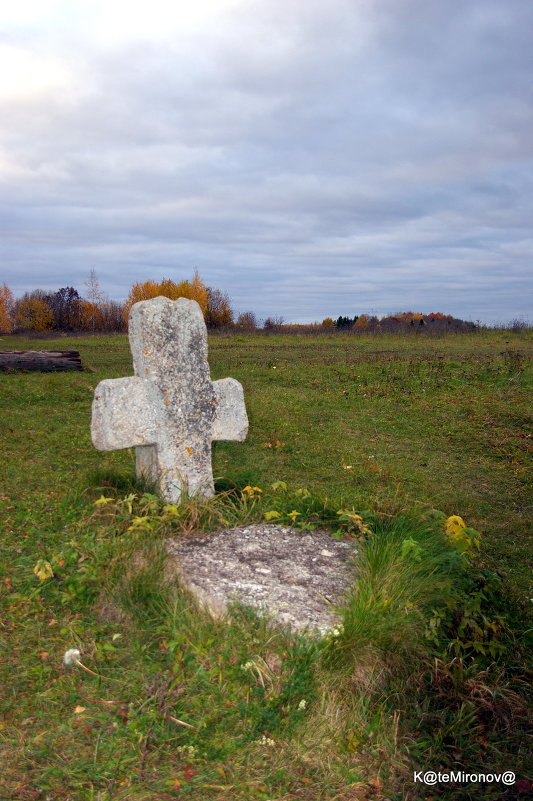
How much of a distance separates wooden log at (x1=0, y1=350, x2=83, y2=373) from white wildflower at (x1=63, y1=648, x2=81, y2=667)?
→ 39.7ft

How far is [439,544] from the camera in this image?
465 centimetres

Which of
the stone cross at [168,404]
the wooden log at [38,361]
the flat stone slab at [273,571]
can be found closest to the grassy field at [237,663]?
the flat stone slab at [273,571]

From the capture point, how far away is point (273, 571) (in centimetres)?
429

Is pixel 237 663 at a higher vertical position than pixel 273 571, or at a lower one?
lower

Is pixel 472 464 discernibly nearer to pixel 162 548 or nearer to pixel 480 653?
pixel 480 653

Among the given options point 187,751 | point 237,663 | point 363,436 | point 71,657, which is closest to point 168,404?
point 71,657

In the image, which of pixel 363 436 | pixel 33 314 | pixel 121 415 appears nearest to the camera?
pixel 121 415

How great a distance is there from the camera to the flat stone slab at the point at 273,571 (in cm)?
378

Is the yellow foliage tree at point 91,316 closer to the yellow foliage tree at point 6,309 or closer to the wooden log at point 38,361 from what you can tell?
the yellow foliage tree at point 6,309

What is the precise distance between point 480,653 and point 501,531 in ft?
8.71

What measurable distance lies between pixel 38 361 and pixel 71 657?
488 inches

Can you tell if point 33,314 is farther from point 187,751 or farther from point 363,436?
point 187,751

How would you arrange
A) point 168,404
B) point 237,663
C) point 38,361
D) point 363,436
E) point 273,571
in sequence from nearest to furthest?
point 237,663, point 273,571, point 168,404, point 363,436, point 38,361

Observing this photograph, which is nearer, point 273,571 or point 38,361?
point 273,571
